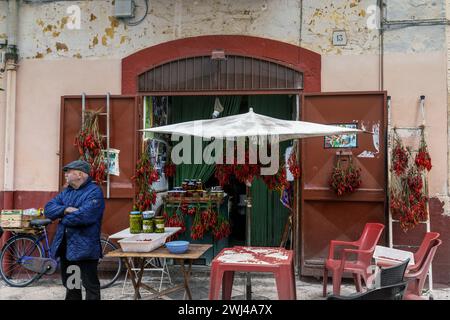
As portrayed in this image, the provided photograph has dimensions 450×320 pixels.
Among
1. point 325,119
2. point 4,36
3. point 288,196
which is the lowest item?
point 288,196

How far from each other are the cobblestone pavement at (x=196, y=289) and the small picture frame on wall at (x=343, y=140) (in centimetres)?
199

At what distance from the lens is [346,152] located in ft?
23.1

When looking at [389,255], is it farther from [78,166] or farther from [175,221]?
[78,166]

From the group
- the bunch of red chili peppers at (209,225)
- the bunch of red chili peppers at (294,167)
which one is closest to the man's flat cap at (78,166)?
the bunch of red chili peppers at (209,225)

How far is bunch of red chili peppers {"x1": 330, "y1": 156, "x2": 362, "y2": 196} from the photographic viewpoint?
686cm

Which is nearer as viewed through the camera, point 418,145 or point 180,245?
point 180,245

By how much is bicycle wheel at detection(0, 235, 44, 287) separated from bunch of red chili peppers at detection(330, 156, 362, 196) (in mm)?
4509

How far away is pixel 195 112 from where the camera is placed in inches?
339

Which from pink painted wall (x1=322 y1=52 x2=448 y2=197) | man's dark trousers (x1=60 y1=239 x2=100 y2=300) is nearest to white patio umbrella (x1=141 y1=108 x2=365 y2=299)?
man's dark trousers (x1=60 y1=239 x2=100 y2=300)

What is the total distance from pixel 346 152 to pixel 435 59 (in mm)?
1850

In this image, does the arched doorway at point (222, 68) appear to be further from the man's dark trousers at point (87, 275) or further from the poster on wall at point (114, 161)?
the man's dark trousers at point (87, 275)

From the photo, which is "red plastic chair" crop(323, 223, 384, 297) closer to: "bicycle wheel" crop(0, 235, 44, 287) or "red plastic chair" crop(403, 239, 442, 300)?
"red plastic chair" crop(403, 239, 442, 300)
